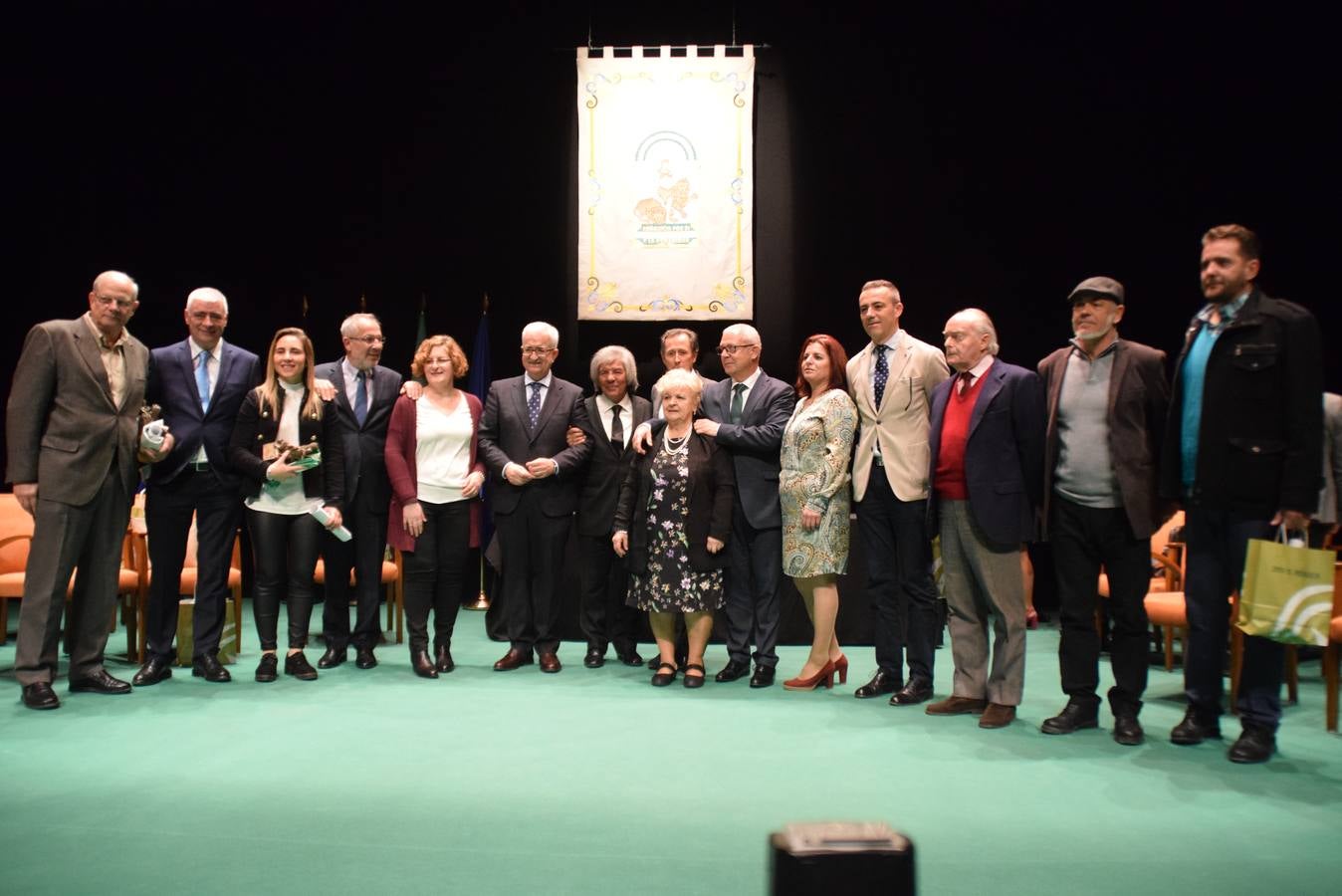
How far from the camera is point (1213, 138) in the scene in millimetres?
6551

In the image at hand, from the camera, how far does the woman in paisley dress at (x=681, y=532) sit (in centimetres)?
446

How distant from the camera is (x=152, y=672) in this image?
4.36 meters

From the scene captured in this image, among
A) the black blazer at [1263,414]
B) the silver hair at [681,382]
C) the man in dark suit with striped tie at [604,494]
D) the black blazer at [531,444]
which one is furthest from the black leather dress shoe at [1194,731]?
the black blazer at [531,444]

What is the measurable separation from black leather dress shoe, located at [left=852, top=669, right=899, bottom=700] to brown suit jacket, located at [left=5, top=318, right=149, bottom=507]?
10.1ft

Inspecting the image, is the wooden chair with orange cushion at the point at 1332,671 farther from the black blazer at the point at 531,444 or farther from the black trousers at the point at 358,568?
the black trousers at the point at 358,568

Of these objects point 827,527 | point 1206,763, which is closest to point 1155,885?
point 1206,763

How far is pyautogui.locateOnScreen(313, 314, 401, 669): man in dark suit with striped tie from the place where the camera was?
475 cm

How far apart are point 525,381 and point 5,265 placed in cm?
431

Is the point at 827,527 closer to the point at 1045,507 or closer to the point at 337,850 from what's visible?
the point at 1045,507

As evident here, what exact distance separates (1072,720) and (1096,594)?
17.0 inches

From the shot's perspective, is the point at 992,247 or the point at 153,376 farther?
the point at 992,247

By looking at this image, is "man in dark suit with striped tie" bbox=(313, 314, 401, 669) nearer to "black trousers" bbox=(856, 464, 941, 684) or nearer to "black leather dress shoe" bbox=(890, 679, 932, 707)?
"black trousers" bbox=(856, 464, 941, 684)

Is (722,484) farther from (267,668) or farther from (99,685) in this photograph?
(99,685)

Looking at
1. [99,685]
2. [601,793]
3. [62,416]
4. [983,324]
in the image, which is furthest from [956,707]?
[62,416]
